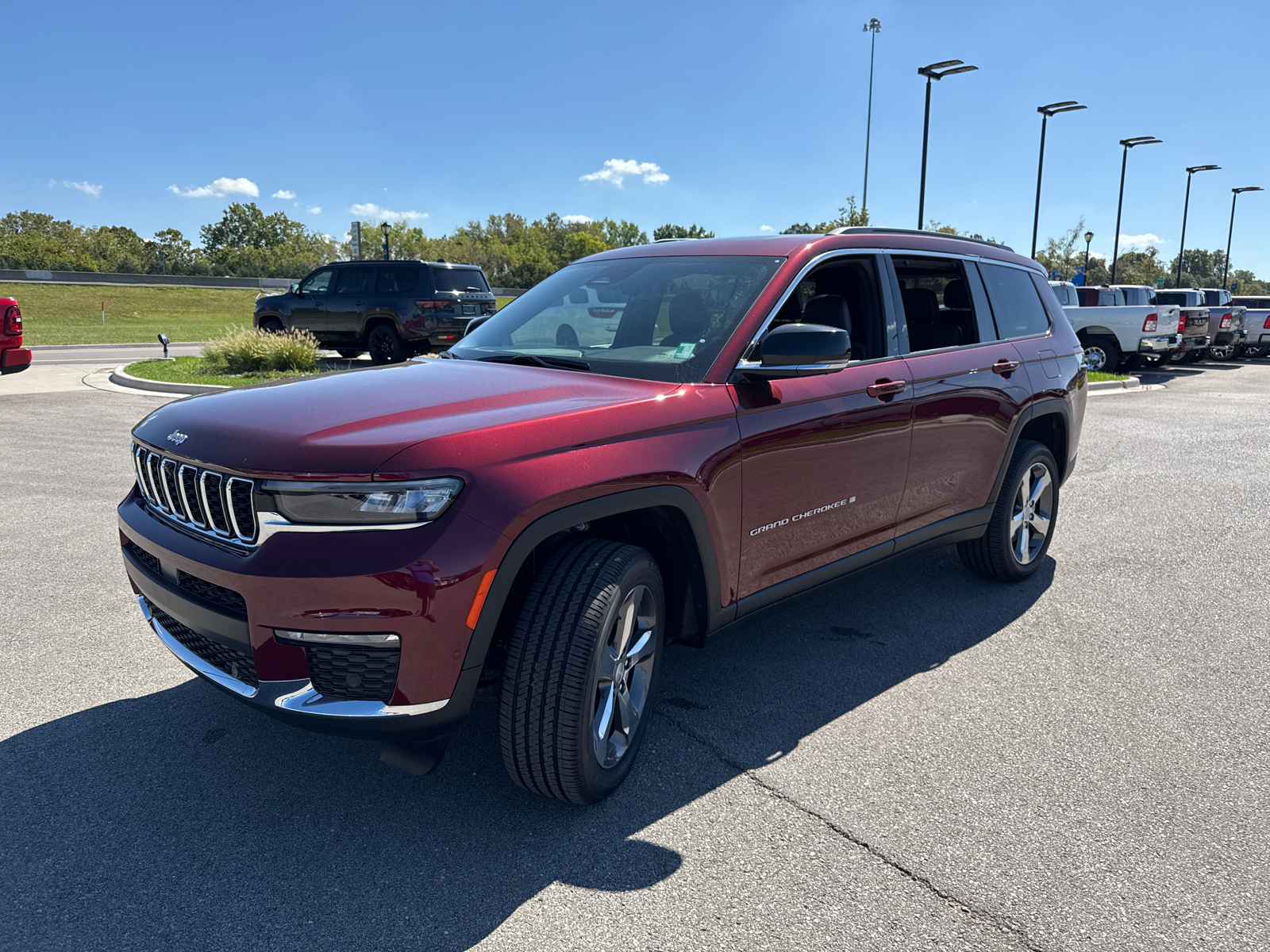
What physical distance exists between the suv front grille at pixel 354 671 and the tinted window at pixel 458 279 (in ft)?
48.0

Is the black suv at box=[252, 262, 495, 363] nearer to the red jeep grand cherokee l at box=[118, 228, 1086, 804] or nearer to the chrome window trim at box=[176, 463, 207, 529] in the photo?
the red jeep grand cherokee l at box=[118, 228, 1086, 804]

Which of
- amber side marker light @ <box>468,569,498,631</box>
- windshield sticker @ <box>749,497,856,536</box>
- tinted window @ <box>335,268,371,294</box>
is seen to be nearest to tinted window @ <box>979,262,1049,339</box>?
windshield sticker @ <box>749,497,856,536</box>

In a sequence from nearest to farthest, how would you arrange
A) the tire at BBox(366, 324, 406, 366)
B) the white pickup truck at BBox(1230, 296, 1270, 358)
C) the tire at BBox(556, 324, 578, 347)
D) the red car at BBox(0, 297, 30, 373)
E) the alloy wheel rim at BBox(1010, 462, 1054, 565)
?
the tire at BBox(556, 324, 578, 347) → the alloy wheel rim at BBox(1010, 462, 1054, 565) → the red car at BBox(0, 297, 30, 373) → the tire at BBox(366, 324, 406, 366) → the white pickup truck at BBox(1230, 296, 1270, 358)

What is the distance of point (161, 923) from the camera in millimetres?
2361

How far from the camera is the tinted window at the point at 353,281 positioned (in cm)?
1683

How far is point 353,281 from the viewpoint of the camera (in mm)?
16953

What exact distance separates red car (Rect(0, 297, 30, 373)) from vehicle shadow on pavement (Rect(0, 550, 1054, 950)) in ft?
25.4

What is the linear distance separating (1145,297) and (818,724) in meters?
22.7

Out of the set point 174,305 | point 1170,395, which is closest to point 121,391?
point 1170,395

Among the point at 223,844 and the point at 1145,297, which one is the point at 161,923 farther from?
the point at 1145,297

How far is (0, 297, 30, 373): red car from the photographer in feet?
31.2

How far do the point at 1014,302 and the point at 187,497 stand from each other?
14.2 ft

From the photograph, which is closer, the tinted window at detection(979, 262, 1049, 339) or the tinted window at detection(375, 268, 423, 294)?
the tinted window at detection(979, 262, 1049, 339)

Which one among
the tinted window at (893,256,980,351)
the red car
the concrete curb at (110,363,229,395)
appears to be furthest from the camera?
the concrete curb at (110,363,229,395)
